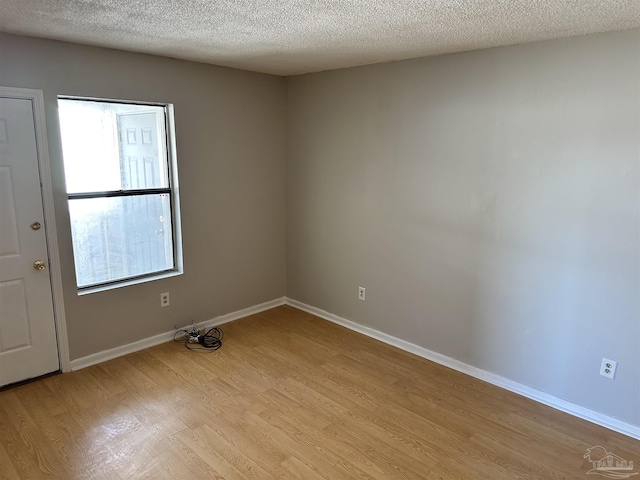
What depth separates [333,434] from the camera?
2.52 metres

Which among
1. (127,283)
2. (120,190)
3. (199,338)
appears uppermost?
(120,190)

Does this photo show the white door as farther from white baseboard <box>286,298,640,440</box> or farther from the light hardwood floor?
white baseboard <box>286,298,640,440</box>

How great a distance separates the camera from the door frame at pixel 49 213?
275 centimetres

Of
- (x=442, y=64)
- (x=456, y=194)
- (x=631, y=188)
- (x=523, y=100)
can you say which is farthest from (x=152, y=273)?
(x=631, y=188)

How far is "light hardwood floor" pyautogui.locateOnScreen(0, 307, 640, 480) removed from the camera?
88.6 inches

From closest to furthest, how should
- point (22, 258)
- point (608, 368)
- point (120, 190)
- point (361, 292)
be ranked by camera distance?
point (608, 368) → point (22, 258) → point (120, 190) → point (361, 292)

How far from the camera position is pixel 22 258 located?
9.36 feet

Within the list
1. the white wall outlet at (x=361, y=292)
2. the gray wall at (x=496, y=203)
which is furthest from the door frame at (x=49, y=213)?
the white wall outlet at (x=361, y=292)

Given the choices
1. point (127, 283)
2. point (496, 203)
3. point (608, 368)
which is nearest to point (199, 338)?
point (127, 283)

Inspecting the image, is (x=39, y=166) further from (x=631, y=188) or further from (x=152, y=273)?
(x=631, y=188)

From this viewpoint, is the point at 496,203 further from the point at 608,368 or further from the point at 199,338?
the point at 199,338

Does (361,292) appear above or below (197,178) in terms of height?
below

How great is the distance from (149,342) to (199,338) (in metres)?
0.40

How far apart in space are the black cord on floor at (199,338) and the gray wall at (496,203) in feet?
3.83
